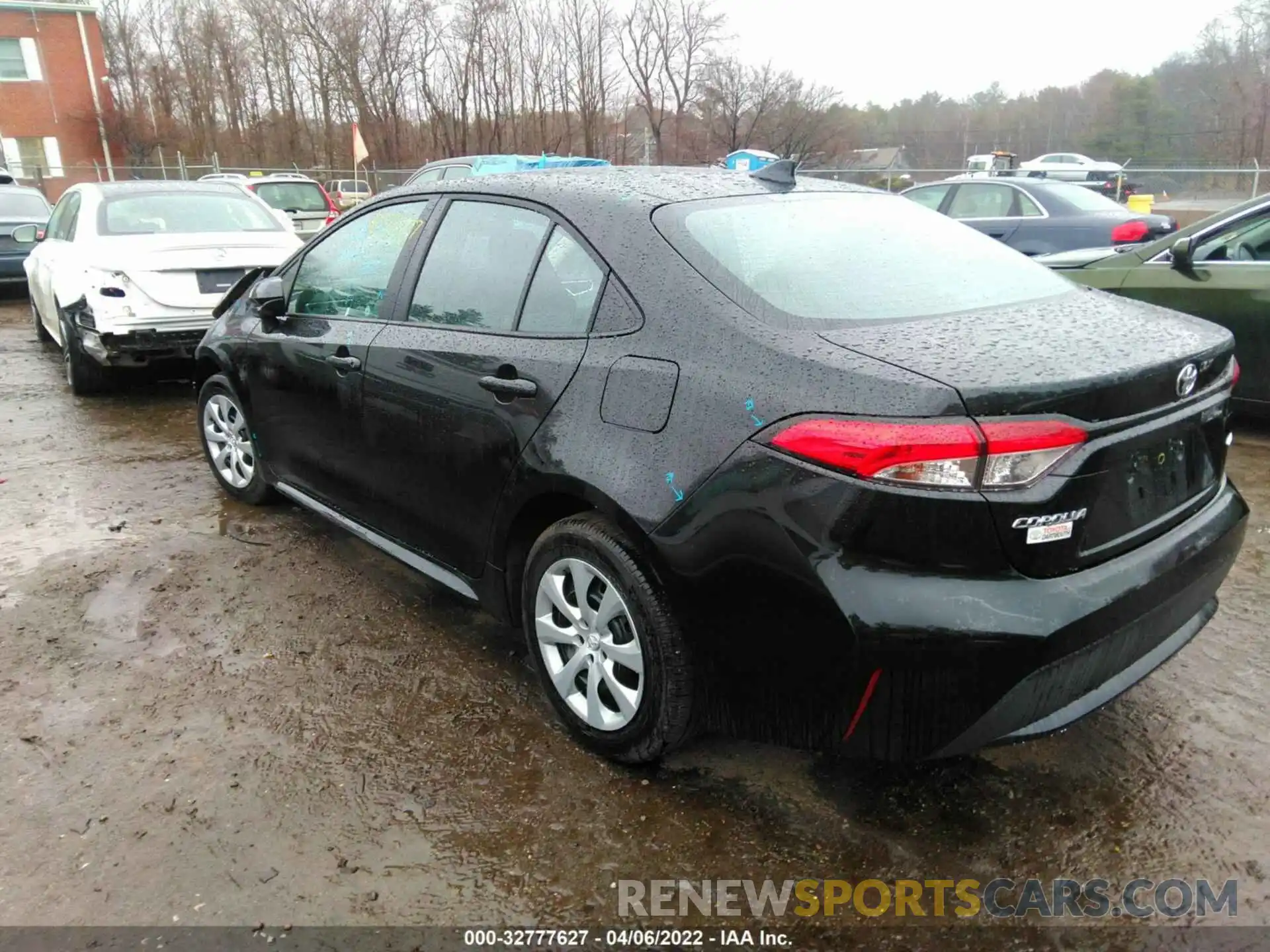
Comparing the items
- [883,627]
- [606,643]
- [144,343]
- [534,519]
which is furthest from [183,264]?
[883,627]

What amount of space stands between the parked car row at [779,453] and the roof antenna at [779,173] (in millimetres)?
11

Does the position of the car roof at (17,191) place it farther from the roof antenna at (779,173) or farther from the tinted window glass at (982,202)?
the roof antenna at (779,173)

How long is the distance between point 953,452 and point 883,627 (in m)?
0.41

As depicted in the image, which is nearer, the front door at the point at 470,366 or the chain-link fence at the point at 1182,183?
the front door at the point at 470,366

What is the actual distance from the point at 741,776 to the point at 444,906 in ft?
2.95

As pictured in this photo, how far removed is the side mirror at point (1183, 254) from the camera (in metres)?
5.33

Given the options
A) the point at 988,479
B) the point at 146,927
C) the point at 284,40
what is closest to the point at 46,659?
the point at 146,927

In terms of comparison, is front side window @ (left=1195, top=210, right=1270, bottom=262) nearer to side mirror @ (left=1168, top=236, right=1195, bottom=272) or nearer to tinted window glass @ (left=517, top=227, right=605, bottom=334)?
side mirror @ (left=1168, top=236, right=1195, bottom=272)

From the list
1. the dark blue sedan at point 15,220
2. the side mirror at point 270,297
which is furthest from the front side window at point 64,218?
the side mirror at point 270,297

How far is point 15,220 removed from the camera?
12.3 metres

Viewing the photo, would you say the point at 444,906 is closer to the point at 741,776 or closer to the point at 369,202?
the point at 741,776

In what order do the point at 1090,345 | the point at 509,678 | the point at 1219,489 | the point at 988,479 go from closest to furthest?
the point at 988,479 < the point at 1090,345 < the point at 1219,489 < the point at 509,678

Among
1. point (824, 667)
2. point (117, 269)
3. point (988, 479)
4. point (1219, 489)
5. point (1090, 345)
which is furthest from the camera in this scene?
point (117, 269)

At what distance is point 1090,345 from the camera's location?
2.26m
